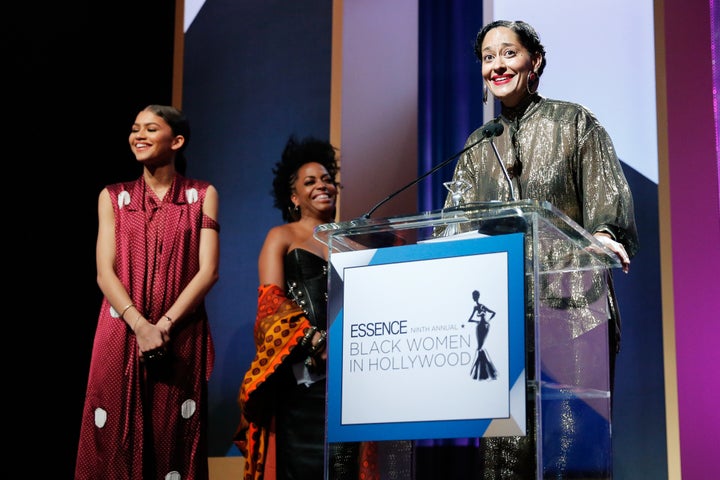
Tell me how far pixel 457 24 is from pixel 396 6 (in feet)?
1.26

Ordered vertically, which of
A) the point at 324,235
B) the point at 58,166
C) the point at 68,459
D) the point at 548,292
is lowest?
the point at 68,459

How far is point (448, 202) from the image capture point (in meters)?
2.60

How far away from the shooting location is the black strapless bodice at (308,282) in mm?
3654

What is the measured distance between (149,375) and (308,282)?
0.65 m

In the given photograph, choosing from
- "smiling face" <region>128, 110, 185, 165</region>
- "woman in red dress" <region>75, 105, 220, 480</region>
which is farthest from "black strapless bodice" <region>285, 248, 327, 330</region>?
"smiling face" <region>128, 110, 185, 165</region>

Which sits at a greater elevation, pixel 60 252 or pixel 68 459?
pixel 60 252

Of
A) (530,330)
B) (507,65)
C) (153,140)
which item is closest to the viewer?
(530,330)

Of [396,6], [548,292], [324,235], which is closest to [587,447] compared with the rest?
[548,292]

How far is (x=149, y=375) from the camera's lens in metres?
3.54

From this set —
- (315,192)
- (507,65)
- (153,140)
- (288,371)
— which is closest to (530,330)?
Answer: (507,65)

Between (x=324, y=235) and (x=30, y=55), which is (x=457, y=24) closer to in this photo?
(x=30, y=55)

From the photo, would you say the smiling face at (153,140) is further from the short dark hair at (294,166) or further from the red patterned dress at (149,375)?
the short dark hair at (294,166)

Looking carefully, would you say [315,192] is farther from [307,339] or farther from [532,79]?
[532,79]

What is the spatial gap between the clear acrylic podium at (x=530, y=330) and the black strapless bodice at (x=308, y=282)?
56.9 inches
